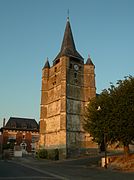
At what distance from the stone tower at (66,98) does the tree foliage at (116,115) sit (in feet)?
67.7

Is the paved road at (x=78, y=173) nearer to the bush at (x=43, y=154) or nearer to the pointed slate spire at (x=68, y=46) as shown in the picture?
the bush at (x=43, y=154)

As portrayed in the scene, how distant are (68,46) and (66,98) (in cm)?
1410

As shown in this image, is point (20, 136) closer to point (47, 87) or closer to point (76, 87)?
point (47, 87)

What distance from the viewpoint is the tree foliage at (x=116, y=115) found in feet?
92.2

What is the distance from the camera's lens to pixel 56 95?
5641cm

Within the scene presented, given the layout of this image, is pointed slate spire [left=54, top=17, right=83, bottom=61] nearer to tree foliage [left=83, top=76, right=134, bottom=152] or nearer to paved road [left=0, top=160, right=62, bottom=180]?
tree foliage [left=83, top=76, right=134, bottom=152]

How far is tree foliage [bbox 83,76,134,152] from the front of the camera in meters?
28.1

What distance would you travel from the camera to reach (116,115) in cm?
2875

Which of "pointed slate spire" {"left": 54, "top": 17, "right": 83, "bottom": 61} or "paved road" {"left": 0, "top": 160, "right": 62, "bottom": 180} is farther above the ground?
"pointed slate spire" {"left": 54, "top": 17, "right": 83, "bottom": 61}

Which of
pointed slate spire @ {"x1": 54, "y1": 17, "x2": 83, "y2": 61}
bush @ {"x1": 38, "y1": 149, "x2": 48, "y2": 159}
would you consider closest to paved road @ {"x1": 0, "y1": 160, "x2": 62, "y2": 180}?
bush @ {"x1": 38, "y1": 149, "x2": 48, "y2": 159}

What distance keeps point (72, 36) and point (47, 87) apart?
Result: 13.8 meters

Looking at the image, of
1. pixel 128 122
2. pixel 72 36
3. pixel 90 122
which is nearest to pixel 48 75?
pixel 72 36

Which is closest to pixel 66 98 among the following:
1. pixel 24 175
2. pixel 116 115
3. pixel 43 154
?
pixel 43 154

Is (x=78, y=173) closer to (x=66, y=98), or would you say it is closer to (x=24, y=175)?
(x=24, y=175)
